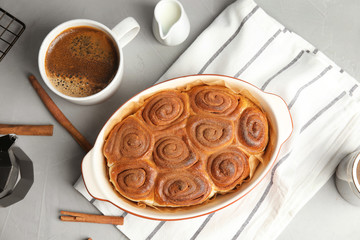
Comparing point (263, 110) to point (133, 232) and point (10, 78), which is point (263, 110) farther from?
point (10, 78)

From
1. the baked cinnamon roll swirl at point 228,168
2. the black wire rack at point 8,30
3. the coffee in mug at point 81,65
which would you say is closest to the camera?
the baked cinnamon roll swirl at point 228,168

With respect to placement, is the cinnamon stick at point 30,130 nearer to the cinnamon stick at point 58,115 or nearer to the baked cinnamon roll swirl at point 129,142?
the cinnamon stick at point 58,115

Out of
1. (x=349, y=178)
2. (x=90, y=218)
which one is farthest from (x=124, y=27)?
(x=349, y=178)

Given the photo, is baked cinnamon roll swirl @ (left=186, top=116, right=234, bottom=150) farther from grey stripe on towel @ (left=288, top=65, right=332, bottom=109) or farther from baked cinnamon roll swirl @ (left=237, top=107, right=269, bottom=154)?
grey stripe on towel @ (left=288, top=65, right=332, bottom=109)

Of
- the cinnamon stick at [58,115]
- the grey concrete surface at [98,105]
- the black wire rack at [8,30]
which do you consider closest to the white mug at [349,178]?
the grey concrete surface at [98,105]

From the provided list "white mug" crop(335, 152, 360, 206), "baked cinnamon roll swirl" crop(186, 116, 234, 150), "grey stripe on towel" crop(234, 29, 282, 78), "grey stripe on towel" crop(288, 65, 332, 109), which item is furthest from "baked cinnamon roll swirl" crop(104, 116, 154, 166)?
"white mug" crop(335, 152, 360, 206)

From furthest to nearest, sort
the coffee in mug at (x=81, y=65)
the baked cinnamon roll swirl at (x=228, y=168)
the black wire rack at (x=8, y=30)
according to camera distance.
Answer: the black wire rack at (x=8, y=30), the coffee in mug at (x=81, y=65), the baked cinnamon roll swirl at (x=228, y=168)

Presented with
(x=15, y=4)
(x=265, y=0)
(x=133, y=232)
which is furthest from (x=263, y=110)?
(x=15, y=4)
